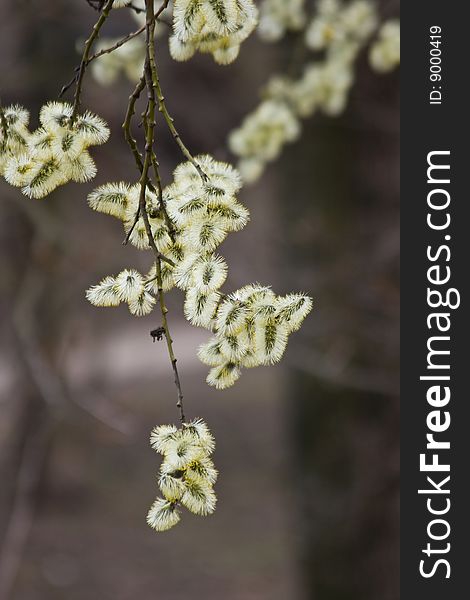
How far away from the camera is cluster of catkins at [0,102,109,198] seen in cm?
125

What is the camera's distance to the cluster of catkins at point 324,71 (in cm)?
252

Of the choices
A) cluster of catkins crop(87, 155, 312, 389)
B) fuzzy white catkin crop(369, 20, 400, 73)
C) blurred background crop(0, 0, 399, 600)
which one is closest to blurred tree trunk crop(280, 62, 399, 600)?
blurred background crop(0, 0, 399, 600)

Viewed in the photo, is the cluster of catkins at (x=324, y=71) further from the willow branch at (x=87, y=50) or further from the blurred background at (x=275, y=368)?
the willow branch at (x=87, y=50)

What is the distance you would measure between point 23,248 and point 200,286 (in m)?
4.13

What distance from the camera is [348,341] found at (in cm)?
361

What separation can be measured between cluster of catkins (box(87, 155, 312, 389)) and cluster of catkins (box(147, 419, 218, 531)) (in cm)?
9

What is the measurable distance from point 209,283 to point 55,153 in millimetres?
281

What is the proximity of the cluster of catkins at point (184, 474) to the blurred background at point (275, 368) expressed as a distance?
1515 millimetres

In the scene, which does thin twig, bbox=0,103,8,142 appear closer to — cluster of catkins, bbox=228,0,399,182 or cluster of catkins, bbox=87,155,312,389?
cluster of catkins, bbox=87,155,312,389

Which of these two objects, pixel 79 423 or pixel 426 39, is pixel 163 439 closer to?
pixel 426 39

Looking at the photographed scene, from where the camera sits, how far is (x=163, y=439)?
118 cm

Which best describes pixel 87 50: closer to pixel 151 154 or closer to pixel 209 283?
pixel 151 154

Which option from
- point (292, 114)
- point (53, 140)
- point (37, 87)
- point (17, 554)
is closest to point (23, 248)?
point (37, 87)

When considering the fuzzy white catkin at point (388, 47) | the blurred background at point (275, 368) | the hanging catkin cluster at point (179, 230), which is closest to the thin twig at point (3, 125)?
the hanging catkin cluster at point (179, 230)
